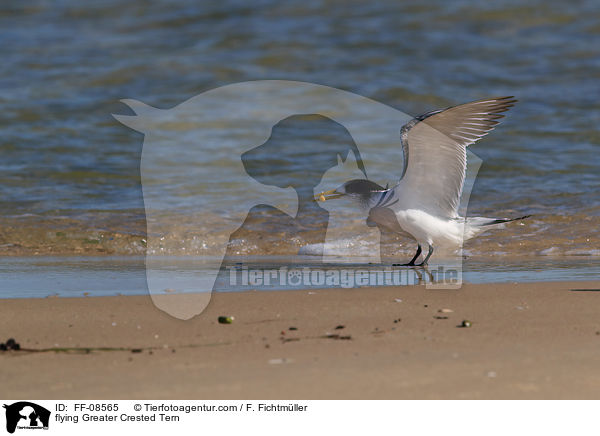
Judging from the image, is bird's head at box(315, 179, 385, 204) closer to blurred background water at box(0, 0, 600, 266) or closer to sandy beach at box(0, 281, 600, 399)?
blurred background water at box(0, 0, 600, 266)

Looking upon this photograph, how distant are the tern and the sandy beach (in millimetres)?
1362

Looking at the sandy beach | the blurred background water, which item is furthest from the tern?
the sandy beach

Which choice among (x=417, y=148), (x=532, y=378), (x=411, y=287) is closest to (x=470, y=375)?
(x=532, y=378)

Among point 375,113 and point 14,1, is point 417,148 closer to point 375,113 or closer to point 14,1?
point 375,113

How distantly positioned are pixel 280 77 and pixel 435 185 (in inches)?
264

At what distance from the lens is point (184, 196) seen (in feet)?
26.8

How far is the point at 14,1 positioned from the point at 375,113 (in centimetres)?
822

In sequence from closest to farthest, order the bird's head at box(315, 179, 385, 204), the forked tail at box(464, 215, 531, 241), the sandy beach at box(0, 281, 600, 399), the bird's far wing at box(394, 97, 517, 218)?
1. the sandy beach at box(0, 281, 600, 399)
2. the bird's far wing at box(394, 97, 517, 218)
3. the forked tail at box(464, 215, 531, 241)
4. the bird's head at box(315, 179, 385, 204)

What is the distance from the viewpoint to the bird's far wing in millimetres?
5418
